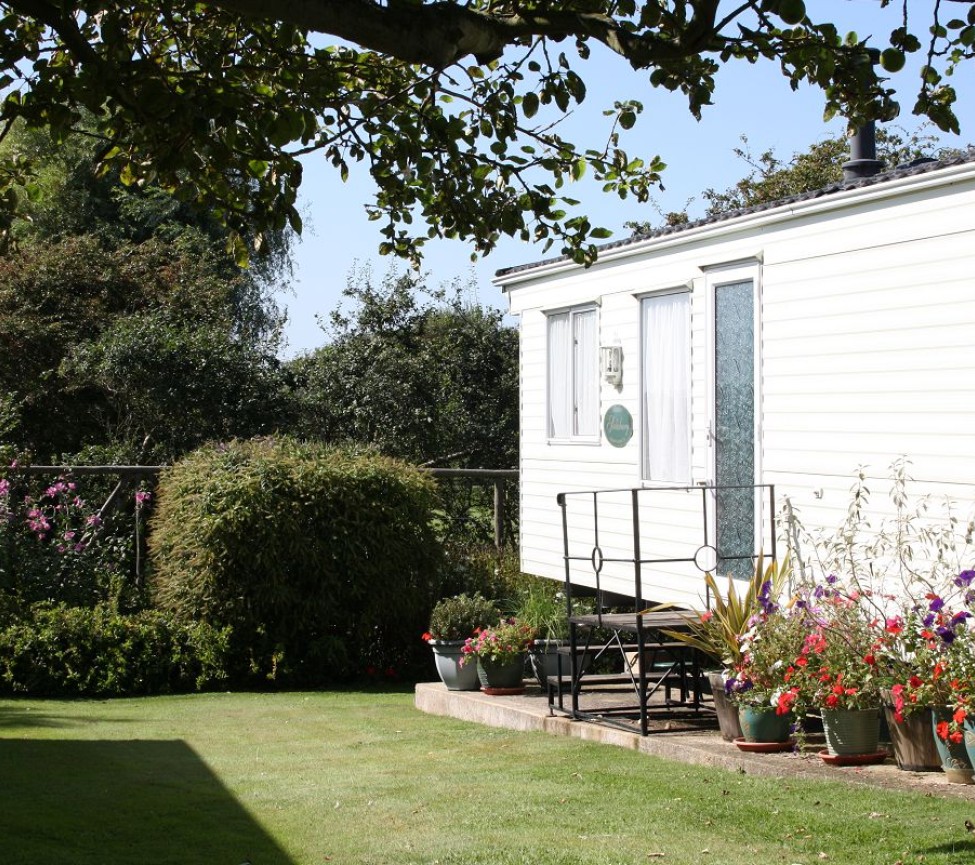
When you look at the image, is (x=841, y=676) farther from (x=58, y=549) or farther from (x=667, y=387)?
(x=58, y=549)

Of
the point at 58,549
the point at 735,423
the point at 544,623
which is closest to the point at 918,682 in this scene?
the point at 735,423

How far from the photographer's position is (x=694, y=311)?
991 cm

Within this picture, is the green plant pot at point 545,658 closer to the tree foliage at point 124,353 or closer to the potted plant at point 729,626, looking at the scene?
the potted plant at point 729,626

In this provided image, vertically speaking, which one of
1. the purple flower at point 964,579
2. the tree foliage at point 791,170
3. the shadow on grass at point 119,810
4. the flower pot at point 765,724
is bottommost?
the shadow on grass at point 119,810

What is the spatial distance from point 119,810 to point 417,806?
149 cm

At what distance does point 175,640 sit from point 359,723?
2732 millimetres

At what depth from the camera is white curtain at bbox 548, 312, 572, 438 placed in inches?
477

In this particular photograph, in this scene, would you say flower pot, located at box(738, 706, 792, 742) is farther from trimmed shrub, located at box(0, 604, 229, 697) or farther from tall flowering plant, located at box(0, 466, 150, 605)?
tall flowering plant, located at box(0, 466, 150, 605)

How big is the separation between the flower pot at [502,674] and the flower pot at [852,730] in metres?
3.82

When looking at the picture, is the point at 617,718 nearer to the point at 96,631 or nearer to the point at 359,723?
the point at 359,723

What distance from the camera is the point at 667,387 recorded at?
10.4 metres

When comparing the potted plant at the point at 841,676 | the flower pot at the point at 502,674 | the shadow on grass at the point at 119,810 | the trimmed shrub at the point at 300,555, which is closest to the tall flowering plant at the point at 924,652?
the potted plant at the point at 841,676

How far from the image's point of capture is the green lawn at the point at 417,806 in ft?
18.0

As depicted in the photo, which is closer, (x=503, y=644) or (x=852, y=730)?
(x=852, y=730)
